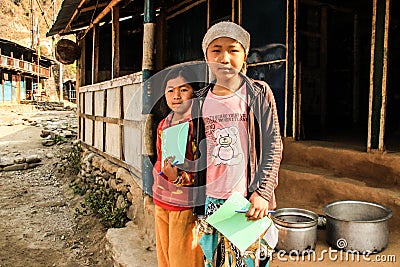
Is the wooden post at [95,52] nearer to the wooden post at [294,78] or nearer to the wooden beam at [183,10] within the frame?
the wooden beam at [183,10]

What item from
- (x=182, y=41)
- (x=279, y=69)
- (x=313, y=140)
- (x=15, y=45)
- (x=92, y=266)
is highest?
(x=15, y=45)

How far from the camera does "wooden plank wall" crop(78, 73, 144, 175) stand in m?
5.51

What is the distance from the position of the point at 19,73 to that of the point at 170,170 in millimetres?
37087

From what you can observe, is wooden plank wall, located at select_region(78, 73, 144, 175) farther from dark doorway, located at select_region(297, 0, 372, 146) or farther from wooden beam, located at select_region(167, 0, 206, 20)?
dark doorway, located at select_region(297, 0, 372, 146)

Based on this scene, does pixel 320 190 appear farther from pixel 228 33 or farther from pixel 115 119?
pixel 115 119

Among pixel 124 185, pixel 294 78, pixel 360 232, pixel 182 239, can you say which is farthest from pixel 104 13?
pixel 360 232

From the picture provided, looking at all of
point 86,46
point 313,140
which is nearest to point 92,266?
point 313,140

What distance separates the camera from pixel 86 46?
374 inches

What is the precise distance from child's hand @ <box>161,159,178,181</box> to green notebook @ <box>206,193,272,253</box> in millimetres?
474

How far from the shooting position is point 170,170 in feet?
7.38

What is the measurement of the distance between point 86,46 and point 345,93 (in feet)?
20.8

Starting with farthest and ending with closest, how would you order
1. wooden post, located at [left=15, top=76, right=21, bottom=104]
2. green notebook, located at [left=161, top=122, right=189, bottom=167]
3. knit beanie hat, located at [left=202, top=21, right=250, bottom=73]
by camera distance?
wooden post, located at [left=15, top=76, right=21, bottom=104] < green notebook, located at [left=161, top=122, right=189, bottom=167] < knit beanie hat, located at [left=202, top=21, right=250, bottom=73]

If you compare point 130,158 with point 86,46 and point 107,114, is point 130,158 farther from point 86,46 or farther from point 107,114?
point 86,46

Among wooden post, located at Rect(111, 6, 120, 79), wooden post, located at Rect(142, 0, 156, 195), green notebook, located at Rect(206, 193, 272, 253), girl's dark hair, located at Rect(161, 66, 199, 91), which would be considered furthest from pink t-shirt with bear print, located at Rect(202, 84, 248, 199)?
wooden post, located at Rect(111, 6, 120, 79)
